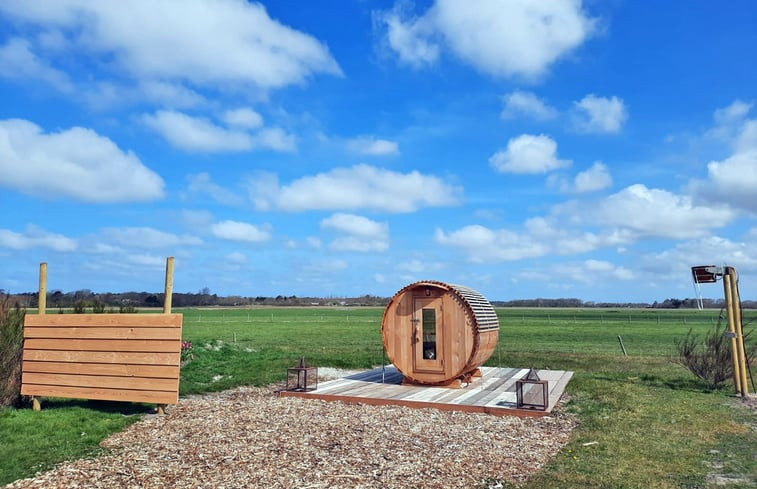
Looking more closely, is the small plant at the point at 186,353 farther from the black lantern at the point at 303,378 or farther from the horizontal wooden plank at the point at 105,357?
the horizontal wooden plank at the point at 105,357

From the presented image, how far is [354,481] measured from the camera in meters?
6.43

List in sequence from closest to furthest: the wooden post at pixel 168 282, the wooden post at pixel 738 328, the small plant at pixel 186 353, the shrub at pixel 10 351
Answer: the wooden post at pixel 168 282 → the shrub at pixel 10 351 → the wooden post at pixel 738 328 → the small plant at pixel 186 353

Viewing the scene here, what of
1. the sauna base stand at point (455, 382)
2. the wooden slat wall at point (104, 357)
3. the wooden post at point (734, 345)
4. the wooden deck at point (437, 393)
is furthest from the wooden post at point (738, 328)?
the wooden slat wall at point (104, 357)

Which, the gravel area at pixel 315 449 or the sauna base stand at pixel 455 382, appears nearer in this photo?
the gravel area at pixel 315 449

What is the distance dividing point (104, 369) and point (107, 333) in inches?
26.8

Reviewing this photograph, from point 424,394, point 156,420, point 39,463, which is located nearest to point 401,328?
point 424,394

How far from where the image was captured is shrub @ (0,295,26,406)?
1111 centimetres

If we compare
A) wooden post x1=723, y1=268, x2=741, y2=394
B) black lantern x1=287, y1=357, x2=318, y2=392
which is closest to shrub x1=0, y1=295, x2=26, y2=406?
black lantern x1=287, y1=357, x2=318, y2=392

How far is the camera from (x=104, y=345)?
1059 cm

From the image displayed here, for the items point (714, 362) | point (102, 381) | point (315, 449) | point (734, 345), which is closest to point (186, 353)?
point (102, 381)

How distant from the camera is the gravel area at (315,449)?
654 centimetres

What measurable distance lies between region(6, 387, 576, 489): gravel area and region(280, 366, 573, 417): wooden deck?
1.22 ft

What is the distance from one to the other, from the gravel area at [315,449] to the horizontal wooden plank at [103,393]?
34cm

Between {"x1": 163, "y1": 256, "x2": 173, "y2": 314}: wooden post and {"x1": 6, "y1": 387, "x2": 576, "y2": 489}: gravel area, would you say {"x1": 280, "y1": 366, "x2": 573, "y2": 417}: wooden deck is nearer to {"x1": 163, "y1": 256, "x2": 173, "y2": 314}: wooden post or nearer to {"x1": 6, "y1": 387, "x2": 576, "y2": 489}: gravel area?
{"x1": 6, "y1": 387, "x2": 576, "y2": 489}: gravel area
